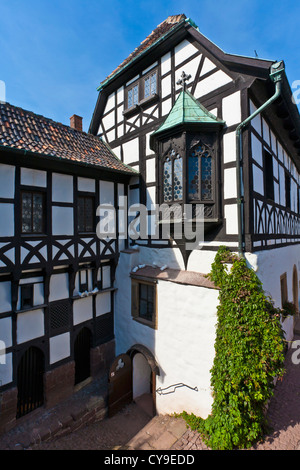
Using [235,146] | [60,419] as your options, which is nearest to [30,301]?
[60,419]

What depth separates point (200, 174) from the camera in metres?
6.67

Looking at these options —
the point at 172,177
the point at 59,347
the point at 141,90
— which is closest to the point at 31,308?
the point at 59,347

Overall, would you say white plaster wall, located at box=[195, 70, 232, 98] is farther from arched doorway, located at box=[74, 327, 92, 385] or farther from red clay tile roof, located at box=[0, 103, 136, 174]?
arched doorway, located at box=[74, 327, 92, 385]

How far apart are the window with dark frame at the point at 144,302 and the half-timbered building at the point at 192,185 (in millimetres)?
37

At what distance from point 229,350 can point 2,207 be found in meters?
6.83

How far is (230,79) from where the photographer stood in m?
6.52

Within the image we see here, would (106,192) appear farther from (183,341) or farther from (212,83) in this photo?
(183,341)

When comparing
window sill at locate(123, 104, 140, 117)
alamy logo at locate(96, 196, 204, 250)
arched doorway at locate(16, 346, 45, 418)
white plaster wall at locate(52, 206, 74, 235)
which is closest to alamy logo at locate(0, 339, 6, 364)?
arched doorway at locate(16, 346, 45, 418)

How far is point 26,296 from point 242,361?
20.3 ft

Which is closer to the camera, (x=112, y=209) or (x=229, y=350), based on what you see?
(x=229, y=350)

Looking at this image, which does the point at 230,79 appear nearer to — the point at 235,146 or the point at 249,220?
the point at 235,146

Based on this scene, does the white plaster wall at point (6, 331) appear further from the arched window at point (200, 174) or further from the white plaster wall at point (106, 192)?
the arched window at point (200, 174)

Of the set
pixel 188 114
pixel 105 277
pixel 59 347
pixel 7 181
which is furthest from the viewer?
pixel 105 277

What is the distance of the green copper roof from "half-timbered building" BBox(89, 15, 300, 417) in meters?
0.03
